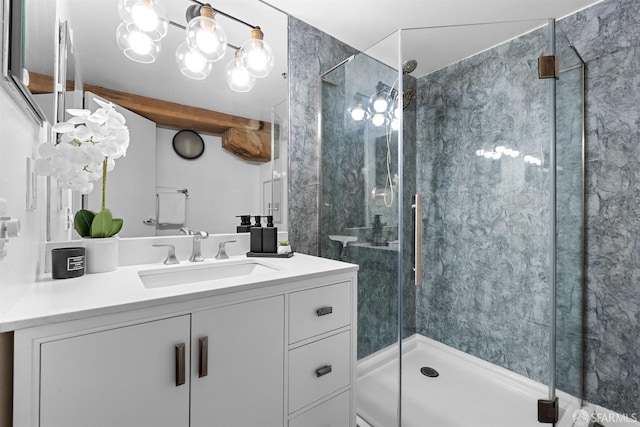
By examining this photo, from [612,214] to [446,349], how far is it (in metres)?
1.41

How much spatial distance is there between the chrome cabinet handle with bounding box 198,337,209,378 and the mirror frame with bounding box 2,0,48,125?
77cm

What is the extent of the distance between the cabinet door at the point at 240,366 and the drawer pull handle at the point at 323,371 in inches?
6.4

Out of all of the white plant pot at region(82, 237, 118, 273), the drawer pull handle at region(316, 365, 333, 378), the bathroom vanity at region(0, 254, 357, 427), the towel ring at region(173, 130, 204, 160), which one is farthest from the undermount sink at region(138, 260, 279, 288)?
the towel ring at region(173, 130, 204, 160)

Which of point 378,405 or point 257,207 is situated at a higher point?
point 257,207

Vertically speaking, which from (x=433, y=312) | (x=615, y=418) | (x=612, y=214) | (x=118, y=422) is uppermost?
(x=612, y=214)

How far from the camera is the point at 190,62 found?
1.45 meters

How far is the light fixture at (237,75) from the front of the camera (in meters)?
1.59

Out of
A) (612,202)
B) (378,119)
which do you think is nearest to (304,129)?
(378,119)

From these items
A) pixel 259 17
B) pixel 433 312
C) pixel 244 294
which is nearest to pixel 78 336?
pixel 244 294

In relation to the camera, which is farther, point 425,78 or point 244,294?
point 425,78

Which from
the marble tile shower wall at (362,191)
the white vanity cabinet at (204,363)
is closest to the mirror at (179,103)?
the marble tile shower wall at (362,191)

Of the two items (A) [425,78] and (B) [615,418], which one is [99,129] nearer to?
(A) [425,78]

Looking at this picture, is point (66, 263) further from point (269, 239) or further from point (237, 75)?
point (237, 75)

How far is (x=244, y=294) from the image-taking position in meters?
0.95
